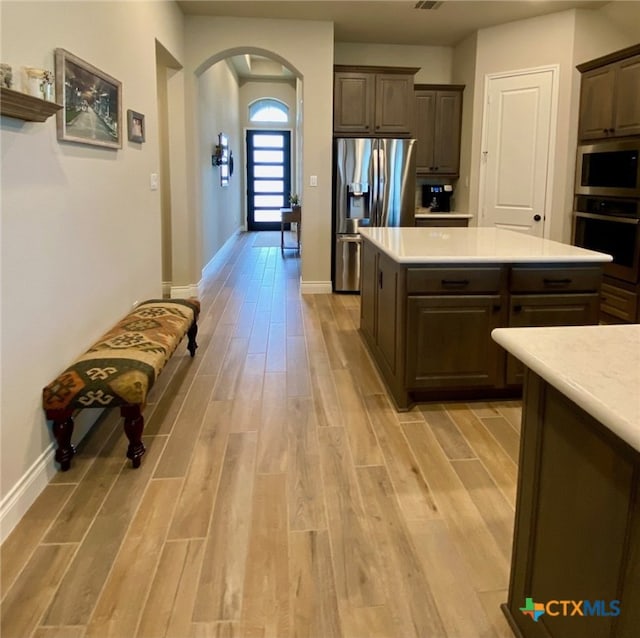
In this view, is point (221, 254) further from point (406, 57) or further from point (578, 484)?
point (578, 484)

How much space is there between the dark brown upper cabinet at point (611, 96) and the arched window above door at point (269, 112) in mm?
8225

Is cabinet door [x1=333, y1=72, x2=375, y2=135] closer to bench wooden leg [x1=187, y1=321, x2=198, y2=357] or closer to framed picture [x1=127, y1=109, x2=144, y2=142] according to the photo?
framed picture [x1=127, y1=109, x2=144, y2=142]

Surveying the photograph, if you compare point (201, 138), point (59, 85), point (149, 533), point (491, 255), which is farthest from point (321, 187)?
point (149, 533)

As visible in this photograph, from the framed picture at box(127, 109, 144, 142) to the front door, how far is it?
29.3ft

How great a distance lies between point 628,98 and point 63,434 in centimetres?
475

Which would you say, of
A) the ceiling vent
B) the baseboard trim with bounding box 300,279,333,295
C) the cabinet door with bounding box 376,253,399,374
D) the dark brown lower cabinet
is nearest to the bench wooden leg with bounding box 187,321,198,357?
the cabinet door with bounding box 376,253,399,374

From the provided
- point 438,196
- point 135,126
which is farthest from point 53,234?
point 438,196

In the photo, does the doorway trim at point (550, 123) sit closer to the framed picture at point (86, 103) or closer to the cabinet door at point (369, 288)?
the cabinet door at point (369, 288)

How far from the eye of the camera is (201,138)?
6590 millimetres

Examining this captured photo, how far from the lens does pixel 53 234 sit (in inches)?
97.7

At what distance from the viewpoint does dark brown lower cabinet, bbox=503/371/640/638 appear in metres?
1.10

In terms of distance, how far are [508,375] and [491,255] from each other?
2.25 ft

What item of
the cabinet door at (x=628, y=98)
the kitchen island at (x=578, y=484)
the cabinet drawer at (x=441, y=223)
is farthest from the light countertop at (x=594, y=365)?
the cabinet drawer at (x=441, y=223)

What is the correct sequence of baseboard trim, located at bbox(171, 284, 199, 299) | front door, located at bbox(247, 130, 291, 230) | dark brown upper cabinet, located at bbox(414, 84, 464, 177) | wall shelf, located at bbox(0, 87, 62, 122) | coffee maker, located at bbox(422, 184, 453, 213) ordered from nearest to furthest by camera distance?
wall shelf, located at bbox(0, 87, 62, 122) < baseboard trim, located at bbox(171, 284, 199, 299) < dark brown upper cabinet, located at bbox(414, 84, 464, 177) < coffee maker, located at bbox(422, 184, 453, 213) < front door, located at bbox(247, 130, 291, 230)
